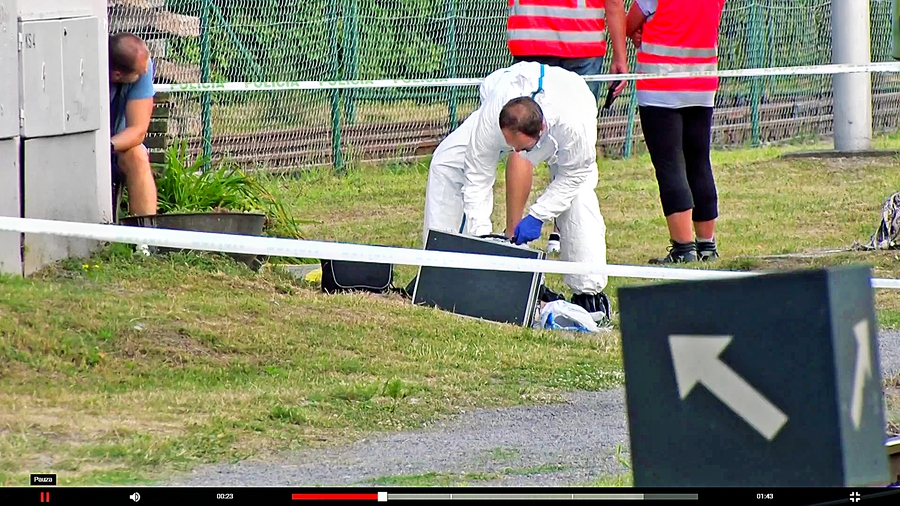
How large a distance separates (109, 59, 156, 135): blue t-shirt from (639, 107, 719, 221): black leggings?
107 inches

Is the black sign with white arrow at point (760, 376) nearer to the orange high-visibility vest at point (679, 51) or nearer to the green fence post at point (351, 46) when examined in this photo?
the orange high-visibility vest at point (679, 51)

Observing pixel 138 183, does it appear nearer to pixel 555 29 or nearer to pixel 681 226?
pixel 555 29

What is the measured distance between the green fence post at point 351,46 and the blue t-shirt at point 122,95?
5300 mm

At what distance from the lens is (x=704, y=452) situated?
99.2 inches

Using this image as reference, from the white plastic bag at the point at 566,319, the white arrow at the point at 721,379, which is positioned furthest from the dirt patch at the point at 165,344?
the white arrow at the point at 721,379

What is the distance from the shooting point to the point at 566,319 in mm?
6859

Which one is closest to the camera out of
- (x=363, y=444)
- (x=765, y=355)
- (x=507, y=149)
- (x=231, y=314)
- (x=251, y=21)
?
(x=765, y=355)

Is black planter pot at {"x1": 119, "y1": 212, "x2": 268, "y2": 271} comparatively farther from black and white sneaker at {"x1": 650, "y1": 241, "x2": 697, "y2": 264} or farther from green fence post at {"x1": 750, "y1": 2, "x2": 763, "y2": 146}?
green fence post at {"x1": 750, "y1": 2, "x2": 763, "y2": 146}

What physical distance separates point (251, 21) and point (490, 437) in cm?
783

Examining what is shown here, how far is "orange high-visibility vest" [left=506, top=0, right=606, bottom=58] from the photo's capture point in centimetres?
866
